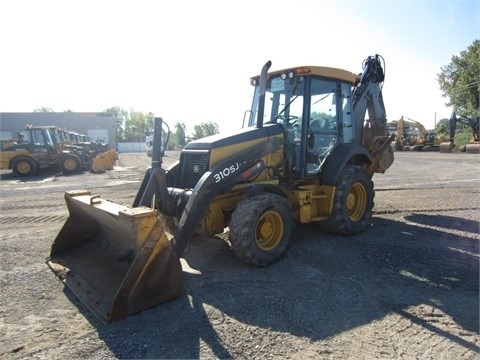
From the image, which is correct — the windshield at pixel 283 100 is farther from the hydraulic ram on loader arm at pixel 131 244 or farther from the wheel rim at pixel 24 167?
the wheel rim at pixel 24 167

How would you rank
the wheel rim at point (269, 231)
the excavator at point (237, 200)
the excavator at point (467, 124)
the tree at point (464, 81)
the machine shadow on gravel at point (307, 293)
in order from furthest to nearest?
the tree at point (464, 81) → the excavator at point (467, 124) → the wheel rim at point (269, 231) → the excavator at point (237, 200) → the machine shadow on gravel at point (307, 293)

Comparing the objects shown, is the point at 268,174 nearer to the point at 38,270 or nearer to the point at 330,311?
the point at 330,311

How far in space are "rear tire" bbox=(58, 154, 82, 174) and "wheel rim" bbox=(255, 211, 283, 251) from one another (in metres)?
16.4

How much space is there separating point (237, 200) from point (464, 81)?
4620 cm

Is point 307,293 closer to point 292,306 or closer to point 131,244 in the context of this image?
point 292,306

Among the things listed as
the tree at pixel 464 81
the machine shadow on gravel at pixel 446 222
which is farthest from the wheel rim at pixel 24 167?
the tree at pixel 464 81

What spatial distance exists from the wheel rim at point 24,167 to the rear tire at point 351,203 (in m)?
16.8

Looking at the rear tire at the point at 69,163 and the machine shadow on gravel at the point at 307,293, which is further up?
the rear tire at the point at 69,163

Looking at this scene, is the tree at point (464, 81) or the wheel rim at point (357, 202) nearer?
Result: the wheel rim at point (357, 202)

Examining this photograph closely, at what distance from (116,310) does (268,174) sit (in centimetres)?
280

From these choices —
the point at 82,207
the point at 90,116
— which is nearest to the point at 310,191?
the point at 82,207

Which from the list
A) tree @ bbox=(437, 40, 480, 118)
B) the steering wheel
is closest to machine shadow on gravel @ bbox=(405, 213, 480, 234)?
the steering wheel

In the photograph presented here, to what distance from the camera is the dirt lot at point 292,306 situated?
2.99m

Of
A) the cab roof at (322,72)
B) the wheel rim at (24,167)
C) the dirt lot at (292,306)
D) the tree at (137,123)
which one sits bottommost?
the dirt lot at (292,306)
